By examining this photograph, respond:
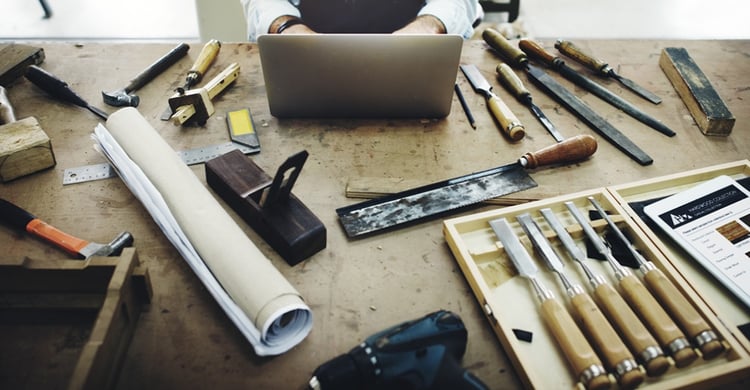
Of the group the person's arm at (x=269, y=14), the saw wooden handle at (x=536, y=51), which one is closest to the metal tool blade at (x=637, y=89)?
the saw wooden handle at (x=536, y=51)

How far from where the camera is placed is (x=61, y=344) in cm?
78

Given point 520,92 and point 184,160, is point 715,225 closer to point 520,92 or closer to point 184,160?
point 520,92

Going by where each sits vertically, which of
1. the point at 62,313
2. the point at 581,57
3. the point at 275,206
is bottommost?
the point at 62,313

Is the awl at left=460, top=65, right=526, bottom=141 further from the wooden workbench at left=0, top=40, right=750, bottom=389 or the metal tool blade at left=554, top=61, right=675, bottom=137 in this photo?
the metal tool blade at left=554, top=61, right=675, bottom=137

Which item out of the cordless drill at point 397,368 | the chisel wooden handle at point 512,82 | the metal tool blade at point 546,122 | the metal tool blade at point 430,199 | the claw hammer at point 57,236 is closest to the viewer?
the cordless drill at point 397,368

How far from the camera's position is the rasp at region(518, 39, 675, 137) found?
1.29 meters

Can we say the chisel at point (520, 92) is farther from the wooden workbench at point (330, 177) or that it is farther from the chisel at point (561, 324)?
the chisel at point (561, 324)

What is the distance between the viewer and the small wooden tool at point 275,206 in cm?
88

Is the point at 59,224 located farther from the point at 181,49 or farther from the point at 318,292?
the point at 181,49

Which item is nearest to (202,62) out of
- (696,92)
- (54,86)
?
(54,86)

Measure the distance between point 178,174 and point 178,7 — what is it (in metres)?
2.76

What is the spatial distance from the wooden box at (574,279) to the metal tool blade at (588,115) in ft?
0.41

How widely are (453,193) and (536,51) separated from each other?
0.70 meters

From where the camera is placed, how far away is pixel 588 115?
1294 mm
